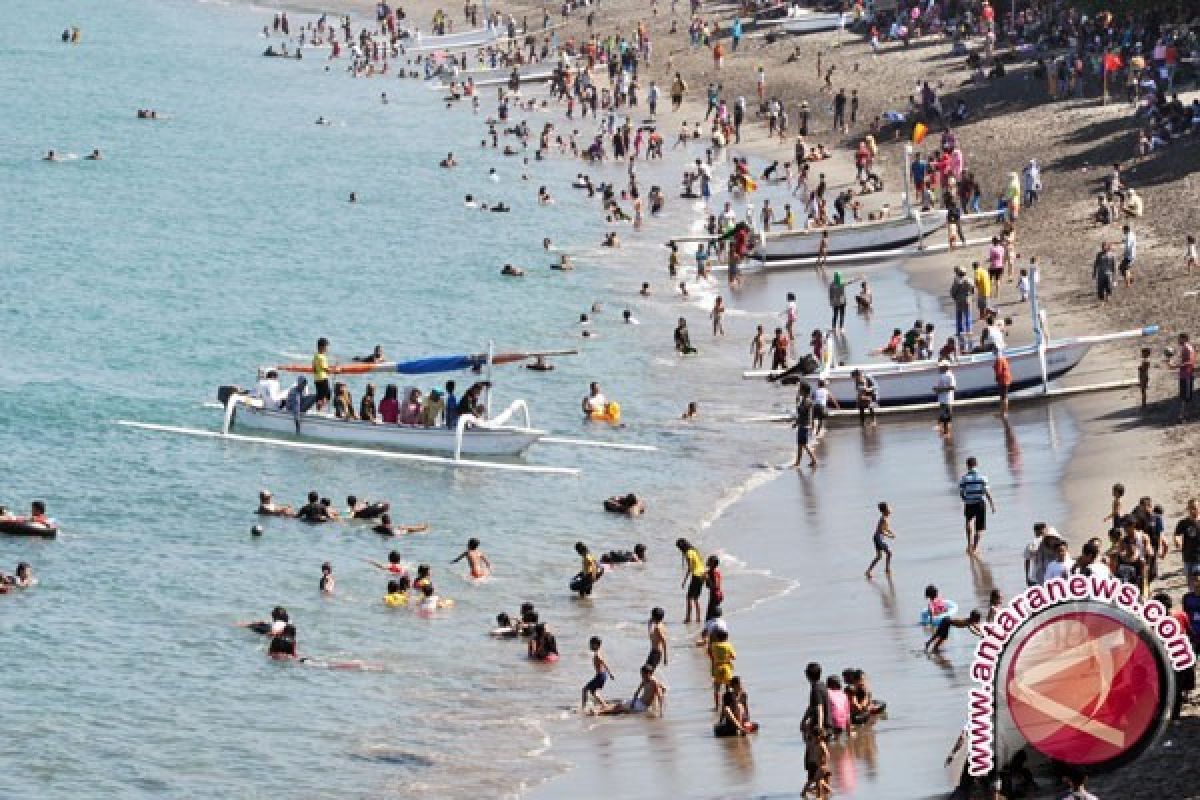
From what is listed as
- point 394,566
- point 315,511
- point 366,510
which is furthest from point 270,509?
point 394,566

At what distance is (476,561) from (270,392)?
38.0ft

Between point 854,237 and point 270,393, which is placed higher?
point 854,237

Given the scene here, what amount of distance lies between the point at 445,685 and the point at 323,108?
72.9 metres

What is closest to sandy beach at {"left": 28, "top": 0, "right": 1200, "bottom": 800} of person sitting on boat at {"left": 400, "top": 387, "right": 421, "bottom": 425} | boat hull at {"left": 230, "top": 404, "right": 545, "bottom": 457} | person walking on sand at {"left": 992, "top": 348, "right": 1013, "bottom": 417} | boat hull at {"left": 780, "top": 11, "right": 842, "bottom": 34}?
person walking on sand at {"left": 992, "top": 348, "right": 1013, "bottom": 417}

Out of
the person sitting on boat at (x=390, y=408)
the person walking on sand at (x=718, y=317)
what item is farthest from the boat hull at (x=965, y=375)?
the person walking on sand at (x=718, y=317)

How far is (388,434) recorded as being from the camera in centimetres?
4597

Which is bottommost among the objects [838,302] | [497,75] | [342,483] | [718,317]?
[342,483]

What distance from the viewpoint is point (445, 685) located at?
3203 cm

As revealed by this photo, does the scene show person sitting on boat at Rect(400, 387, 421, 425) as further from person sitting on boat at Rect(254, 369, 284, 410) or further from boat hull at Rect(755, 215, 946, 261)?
boat hull at Rect(755, 215, 946, 261)

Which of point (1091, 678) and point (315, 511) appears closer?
point (1091, 678)

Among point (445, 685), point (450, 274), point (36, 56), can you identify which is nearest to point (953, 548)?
point (445, 685)

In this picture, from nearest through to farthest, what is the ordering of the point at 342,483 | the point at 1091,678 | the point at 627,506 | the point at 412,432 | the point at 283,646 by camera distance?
the point at 1091,678
the point at 283,646
the point at 627,506
the point at 342,483
the point at 412,432

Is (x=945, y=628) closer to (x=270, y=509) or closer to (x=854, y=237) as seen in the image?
(x=270, y=509)

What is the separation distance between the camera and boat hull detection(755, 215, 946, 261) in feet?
200
